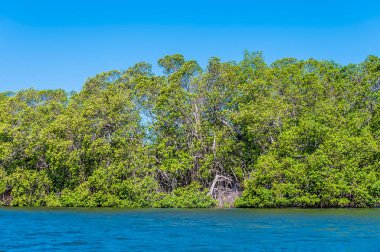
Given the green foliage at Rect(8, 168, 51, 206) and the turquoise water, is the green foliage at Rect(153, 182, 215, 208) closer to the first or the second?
the green foliage at Rect(8, 168, 51, 206)

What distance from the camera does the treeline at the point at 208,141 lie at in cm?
4522

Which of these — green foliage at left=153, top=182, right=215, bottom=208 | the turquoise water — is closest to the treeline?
green foliage at left=153, top=182, right=215, bottom=208

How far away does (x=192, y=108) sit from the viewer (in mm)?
54719

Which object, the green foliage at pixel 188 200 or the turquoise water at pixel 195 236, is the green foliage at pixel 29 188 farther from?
the turquoise water at pixel 195 236

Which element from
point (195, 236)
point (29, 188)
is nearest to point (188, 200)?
point (29, 188)

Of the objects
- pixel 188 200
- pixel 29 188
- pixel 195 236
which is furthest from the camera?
pixel 29 188

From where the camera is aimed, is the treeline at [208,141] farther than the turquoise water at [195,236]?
Yes

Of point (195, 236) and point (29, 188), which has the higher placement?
point (29, 188)

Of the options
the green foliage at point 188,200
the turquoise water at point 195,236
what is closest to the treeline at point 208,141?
the green foliage at point 188,200

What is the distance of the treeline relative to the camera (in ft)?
148

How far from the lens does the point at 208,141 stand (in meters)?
53.5

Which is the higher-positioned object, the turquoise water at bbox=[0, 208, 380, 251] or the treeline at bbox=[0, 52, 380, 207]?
the treeline at bbox=[0, 52, 380, 207]

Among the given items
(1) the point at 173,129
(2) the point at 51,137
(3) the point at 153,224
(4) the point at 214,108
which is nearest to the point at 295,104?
(4) the point at 214,108

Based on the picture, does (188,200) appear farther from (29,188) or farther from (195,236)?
(195,236)
